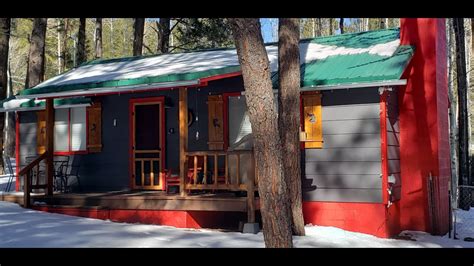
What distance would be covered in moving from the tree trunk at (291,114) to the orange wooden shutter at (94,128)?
15.9ft

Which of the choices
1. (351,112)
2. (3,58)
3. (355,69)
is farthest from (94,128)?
(3,58)

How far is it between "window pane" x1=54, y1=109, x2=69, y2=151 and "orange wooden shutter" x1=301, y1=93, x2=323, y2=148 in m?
5.54

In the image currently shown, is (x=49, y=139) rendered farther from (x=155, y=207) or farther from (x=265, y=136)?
(x=265, y=136)

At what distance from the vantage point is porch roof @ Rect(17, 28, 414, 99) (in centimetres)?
934

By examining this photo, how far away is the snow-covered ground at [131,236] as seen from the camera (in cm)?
746

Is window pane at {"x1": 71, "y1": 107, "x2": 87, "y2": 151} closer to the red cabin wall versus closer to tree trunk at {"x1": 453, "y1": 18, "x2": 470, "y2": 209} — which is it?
the red cabin wall

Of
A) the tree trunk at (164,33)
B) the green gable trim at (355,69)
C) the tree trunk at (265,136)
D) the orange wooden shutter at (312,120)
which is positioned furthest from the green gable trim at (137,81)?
the tree trunk at (164,33)

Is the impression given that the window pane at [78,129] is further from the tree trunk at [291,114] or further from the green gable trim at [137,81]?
the tree trunk at [291,114]

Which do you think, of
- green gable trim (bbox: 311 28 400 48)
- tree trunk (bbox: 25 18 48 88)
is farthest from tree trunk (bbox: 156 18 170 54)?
green gable trim (bbox: 311 28 400 48)

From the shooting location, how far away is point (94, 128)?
12133 millimetres

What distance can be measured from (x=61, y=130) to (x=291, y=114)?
6.14 metres

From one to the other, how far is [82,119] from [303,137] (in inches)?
204
